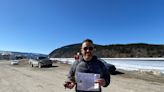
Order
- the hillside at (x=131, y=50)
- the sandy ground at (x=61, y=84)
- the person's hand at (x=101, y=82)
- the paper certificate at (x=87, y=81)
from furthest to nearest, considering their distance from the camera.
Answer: the hillside at (x=131, y=50), the sandy ground at (x=61, y=84), the paper certificate at (x=87, y=81), the person's hand at (x=101, y=82)

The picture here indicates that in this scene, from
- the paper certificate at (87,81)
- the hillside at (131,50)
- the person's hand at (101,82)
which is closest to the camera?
the person's hand at (101,82)

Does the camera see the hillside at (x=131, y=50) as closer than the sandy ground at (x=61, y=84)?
No

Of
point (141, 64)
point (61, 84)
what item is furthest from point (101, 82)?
point (141, 64)

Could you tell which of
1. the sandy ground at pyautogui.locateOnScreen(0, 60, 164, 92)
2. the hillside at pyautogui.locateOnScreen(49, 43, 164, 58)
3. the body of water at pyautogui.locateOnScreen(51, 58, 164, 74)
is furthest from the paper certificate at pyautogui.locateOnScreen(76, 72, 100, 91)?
the hillside at pyautogui.locateOnScreen(49, 43, 164, 58)

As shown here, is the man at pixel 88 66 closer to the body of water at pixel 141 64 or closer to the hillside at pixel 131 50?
the body of water at pixel 141 64

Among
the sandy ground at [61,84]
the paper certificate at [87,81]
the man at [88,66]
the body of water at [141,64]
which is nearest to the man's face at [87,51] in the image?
the man at [88,66]

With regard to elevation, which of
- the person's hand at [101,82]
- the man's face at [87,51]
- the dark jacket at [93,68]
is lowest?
the person's hand at [101,82]

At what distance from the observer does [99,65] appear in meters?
4.34

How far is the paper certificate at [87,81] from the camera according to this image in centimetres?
423

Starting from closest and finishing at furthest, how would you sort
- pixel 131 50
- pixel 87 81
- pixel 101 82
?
pixel 101 82 < pixel 87 81 < pixel 131 50

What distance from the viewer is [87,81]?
427 centimetres

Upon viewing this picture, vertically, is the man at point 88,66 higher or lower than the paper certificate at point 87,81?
higher

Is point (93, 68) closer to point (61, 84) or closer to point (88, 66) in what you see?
point (88, 66)

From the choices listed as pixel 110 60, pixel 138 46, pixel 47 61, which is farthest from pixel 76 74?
pixel 138 46
